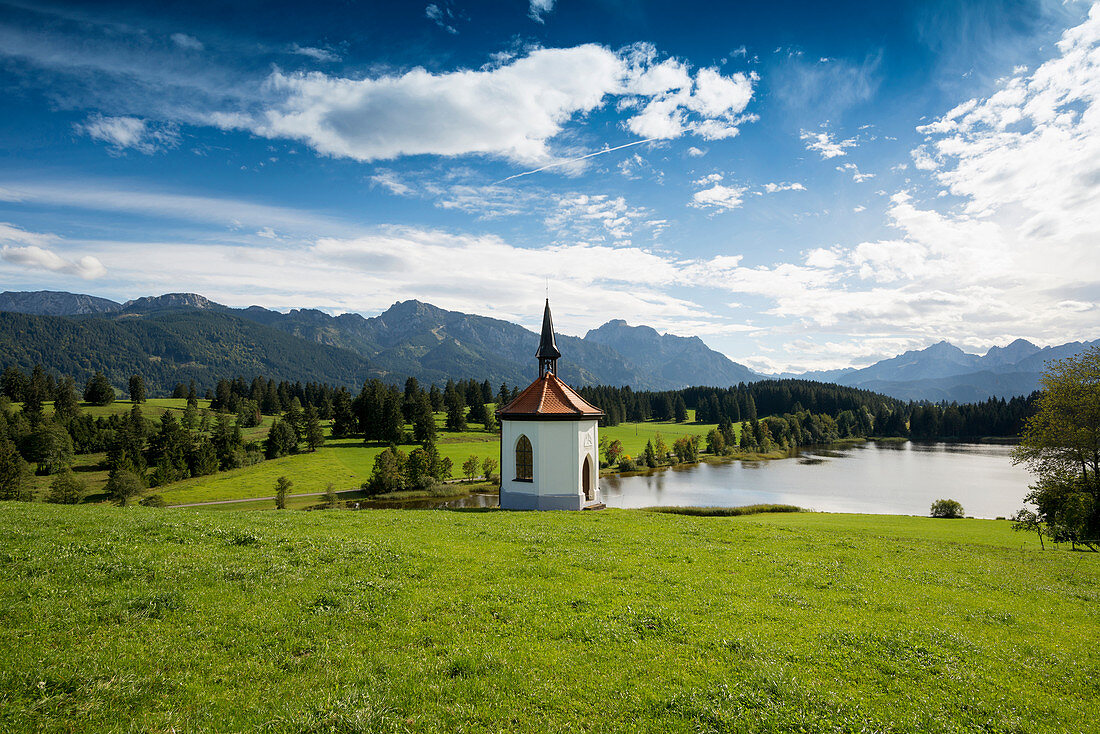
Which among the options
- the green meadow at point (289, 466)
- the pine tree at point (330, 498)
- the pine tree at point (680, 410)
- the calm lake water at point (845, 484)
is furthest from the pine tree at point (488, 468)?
the pine tree at point (680, 410)

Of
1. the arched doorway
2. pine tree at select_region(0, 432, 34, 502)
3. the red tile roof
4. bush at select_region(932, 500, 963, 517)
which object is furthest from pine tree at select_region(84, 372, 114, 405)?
bush at select_region(932, 500, 963, 517)

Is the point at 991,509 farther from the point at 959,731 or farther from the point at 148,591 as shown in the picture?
the point at 148,591

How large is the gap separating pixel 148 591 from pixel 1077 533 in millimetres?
34615

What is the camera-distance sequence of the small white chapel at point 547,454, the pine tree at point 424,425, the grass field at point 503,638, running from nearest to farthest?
the grass field at point 503,638, the small white chapel at point 547,454, the pine tree at point 424,425

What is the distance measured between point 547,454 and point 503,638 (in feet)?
70.2

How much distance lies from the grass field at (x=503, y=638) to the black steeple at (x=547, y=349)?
1940 centimetres

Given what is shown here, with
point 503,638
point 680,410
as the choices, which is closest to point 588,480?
point 503,638

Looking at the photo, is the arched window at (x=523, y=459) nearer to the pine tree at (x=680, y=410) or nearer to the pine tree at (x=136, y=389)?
the pine tree at (x=136, y=389)

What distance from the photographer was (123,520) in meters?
14.8

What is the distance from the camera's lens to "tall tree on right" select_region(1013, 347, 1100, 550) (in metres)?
23.3

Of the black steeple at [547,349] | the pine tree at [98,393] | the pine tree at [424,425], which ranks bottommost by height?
the pine tree at [424,425]

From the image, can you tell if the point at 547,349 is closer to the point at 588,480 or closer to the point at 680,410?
the point at 588,480

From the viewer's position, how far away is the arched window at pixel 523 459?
30.5 meters

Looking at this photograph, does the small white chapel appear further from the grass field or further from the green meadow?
the green meadow
